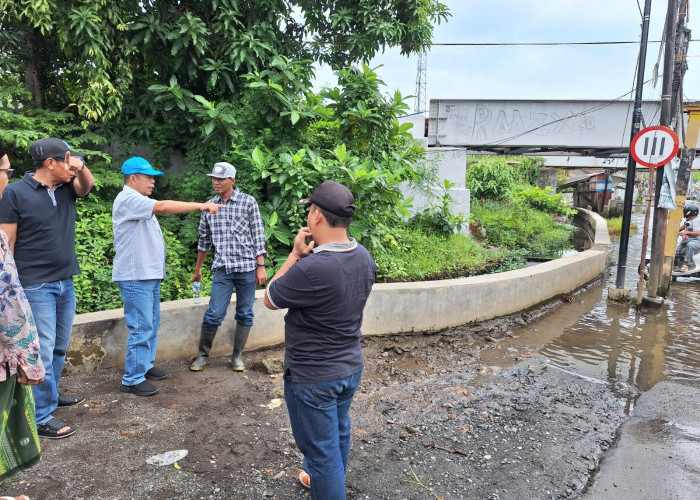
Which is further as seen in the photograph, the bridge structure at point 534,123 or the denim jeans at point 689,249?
the bridge structure at point 534,123

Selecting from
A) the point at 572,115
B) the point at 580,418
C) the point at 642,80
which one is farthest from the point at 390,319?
the point at 572,115

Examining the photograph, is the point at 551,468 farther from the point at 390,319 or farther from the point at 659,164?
the point at 659,164

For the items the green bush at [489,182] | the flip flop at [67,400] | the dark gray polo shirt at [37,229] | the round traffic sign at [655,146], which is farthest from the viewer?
the green bush at [489,182]

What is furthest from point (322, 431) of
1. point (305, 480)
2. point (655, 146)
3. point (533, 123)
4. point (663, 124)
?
point (533, 123)

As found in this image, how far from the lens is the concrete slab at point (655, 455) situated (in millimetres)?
2889

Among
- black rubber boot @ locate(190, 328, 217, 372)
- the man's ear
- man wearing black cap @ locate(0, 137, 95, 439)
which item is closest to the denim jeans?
black rubber boot @ locate(190, 328, 217, 372)

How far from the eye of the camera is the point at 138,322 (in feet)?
11.7

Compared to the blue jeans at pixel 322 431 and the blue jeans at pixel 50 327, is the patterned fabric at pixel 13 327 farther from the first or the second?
the blue jeans at pixel 322 431

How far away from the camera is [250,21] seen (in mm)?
6406

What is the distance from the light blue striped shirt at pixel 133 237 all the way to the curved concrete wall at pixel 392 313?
2.39 ft

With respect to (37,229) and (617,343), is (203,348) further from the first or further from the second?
(617,343)

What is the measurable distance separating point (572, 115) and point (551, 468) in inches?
527

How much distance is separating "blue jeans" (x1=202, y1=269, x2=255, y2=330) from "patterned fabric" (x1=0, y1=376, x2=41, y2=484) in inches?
74.3

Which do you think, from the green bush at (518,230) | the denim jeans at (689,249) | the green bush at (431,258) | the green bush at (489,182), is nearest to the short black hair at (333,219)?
A: the green bush at (431,258)
